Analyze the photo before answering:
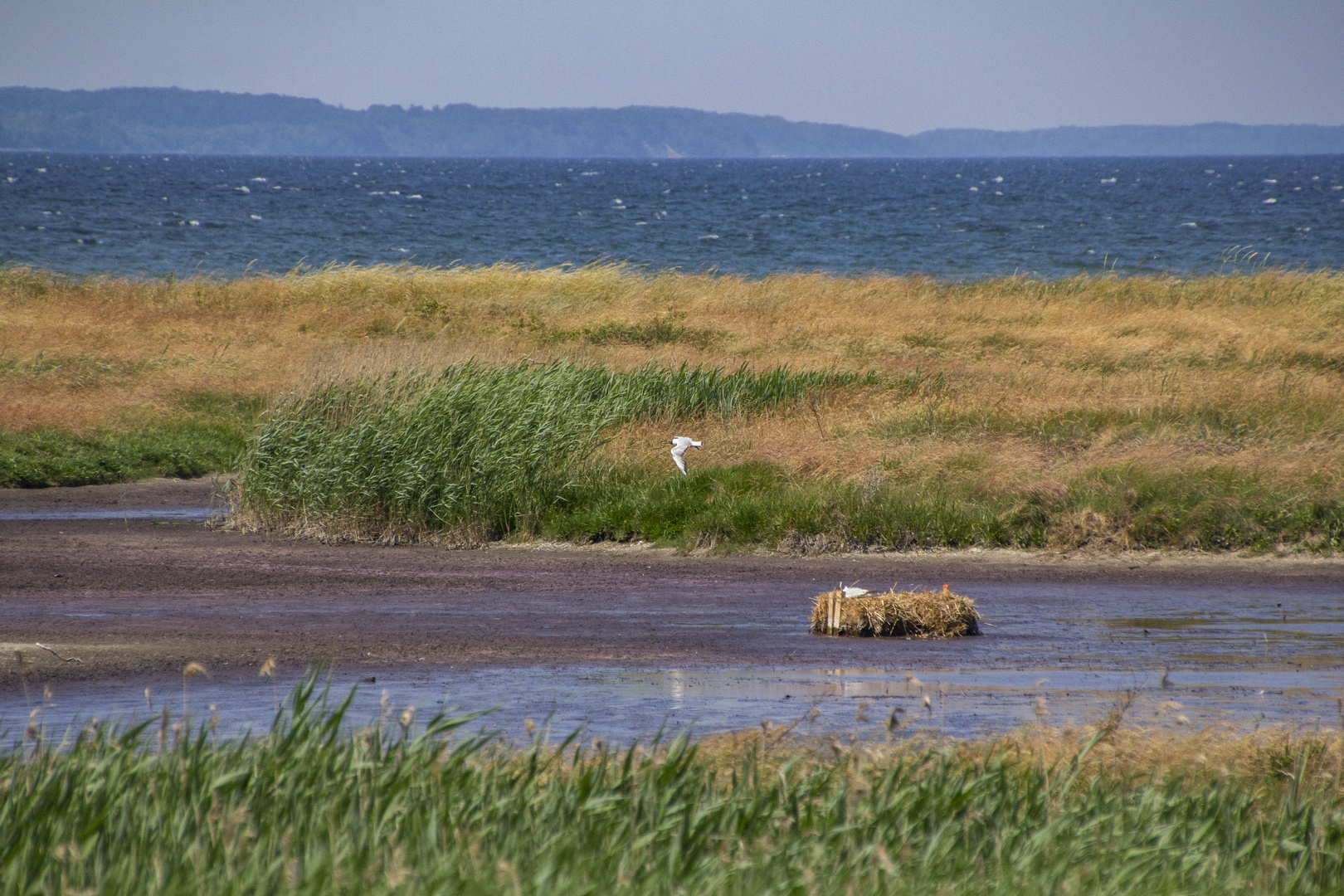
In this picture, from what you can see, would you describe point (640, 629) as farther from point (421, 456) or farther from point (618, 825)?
point (618, 825)

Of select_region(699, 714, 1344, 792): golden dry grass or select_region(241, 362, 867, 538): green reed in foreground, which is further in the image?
select_region(241, 362, 867, 538): green reed in foreground

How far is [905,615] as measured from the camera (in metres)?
10.6

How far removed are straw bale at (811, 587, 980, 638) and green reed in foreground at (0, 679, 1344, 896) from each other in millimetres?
4412

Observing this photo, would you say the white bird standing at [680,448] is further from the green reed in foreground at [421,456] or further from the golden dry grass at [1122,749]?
the golden dry grass at [1122,749]

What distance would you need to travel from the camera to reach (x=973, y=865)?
15.9ft

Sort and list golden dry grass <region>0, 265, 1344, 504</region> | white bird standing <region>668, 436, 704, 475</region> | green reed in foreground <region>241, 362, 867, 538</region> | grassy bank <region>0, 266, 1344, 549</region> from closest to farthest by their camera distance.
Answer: grassy bank <region>0, 266, 1344, 549</region> < green reed in foreground <region>241, 362, 867, 538</region> < white bird standing <region>668, 436, 704, 475</region> < golden dry grass <region>0, 265, 1344, 504</region>

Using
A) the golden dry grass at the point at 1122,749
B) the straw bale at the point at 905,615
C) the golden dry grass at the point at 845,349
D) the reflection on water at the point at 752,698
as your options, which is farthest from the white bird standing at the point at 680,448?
the golden dry grass at the point at 1122,749

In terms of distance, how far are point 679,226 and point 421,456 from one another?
60.9 m

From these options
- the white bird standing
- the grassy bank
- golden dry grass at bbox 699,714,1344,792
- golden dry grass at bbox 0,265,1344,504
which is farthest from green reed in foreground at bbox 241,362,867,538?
golden dry grass at bbox 699,714,1344,792

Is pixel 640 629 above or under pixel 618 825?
under

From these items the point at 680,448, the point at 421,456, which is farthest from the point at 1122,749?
the point at 421,456

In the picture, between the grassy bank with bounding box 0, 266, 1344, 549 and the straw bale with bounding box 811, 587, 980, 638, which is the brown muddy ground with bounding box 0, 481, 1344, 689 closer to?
the straw bale with bounding box 811, 587, 980, 638

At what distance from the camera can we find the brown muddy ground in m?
9.88

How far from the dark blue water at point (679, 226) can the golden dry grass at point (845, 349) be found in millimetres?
8505
